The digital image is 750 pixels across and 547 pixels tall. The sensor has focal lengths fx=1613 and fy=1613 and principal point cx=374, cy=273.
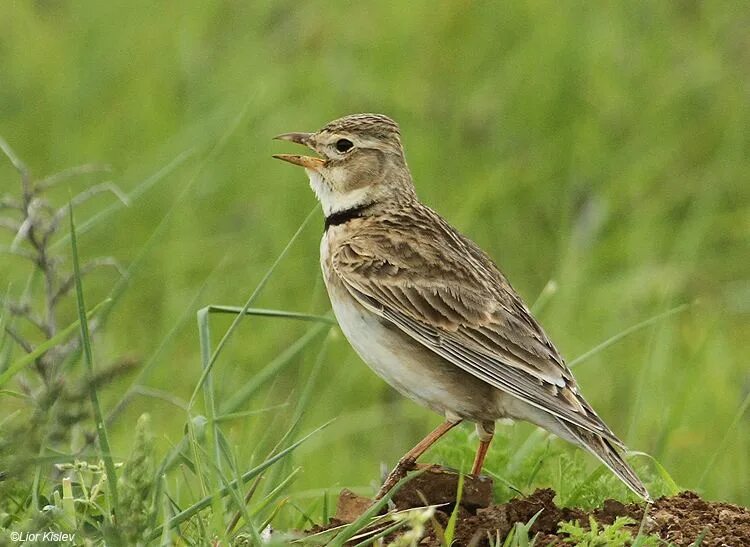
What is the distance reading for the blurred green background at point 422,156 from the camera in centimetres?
932

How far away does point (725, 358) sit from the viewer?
9.16m

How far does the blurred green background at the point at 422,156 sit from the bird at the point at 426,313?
6.38 feet

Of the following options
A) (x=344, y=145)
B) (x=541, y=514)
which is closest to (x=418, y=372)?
(x=541, y=514)

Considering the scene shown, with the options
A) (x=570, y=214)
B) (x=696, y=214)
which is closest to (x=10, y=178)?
(x=570, y=214)

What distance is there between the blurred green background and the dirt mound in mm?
3193

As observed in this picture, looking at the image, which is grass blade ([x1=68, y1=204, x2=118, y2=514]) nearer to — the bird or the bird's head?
the bird

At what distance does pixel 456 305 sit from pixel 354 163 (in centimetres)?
104

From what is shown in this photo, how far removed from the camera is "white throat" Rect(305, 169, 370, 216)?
22.2 ft

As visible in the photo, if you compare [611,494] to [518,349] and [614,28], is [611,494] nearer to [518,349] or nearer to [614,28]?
[518,349]

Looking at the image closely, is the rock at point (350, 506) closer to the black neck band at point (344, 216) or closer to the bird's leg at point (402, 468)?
the bird's leg at point (402, 468)

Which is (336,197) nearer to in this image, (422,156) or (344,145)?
(344,145)

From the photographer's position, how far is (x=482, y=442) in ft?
18.6

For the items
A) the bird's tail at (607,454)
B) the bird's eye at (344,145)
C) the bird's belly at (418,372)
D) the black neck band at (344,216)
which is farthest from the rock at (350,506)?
the bird's eye at (344,145)

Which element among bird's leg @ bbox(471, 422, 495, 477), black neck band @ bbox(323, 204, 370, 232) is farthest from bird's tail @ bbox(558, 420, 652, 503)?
black neck band @ bbox(323, 204, 370, 232)
